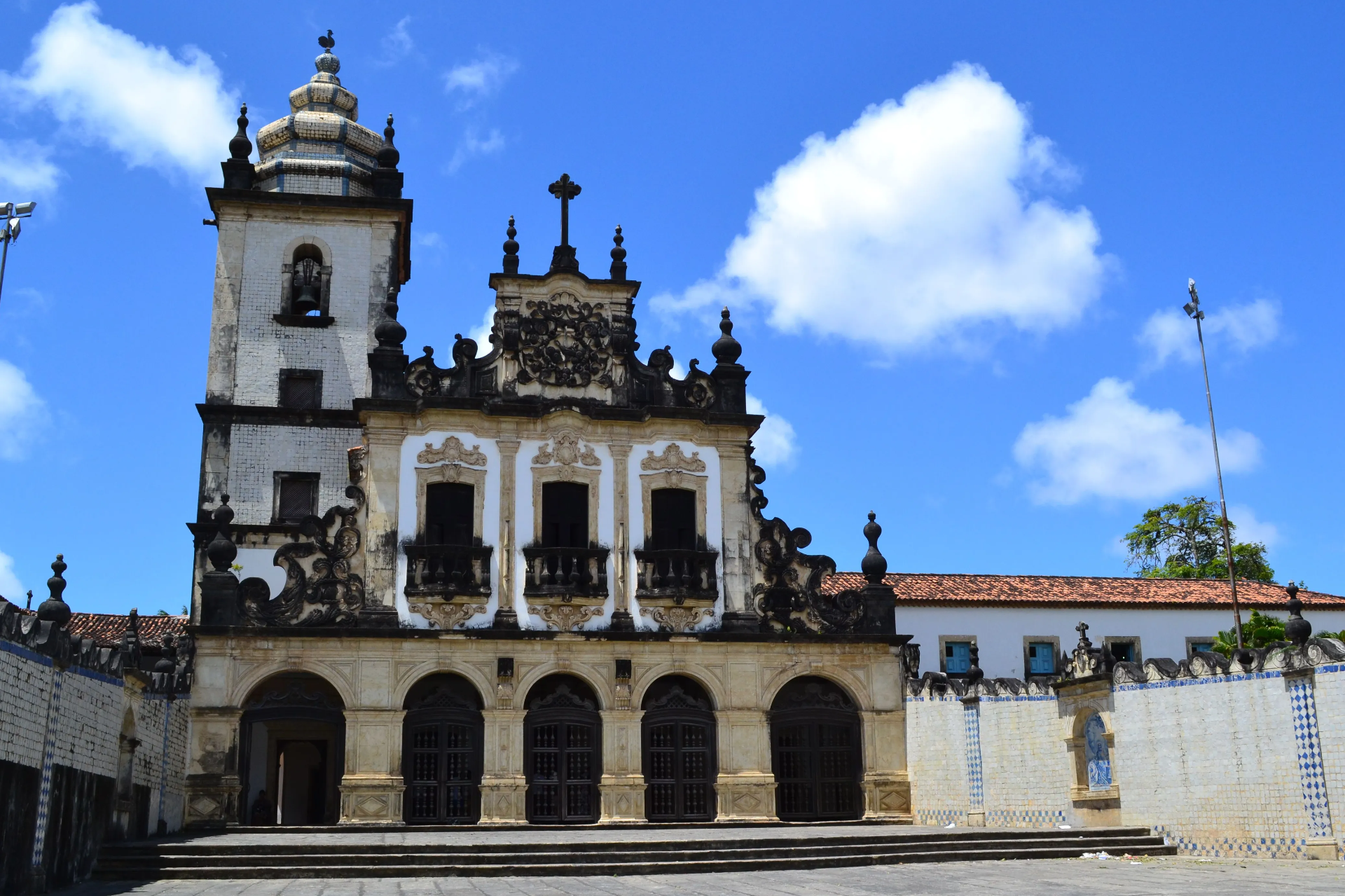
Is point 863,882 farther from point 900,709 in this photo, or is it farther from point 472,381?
point 472,381

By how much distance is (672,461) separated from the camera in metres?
27.8

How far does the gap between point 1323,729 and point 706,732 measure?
1194cm

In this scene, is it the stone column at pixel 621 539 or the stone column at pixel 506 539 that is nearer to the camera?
the stone column at pixel 506 539

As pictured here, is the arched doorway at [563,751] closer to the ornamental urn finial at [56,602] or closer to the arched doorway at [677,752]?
the arched doorway at [677,752]

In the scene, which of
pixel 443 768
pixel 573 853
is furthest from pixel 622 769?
pixel 573 853

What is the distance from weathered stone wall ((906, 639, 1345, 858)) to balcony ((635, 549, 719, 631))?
471cm

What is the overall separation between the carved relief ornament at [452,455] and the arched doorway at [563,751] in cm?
466

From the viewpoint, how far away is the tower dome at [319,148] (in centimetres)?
3397

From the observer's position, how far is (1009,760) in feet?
81.3

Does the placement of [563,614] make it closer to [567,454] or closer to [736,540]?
[567,454]

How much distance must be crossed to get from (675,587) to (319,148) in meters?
16.1

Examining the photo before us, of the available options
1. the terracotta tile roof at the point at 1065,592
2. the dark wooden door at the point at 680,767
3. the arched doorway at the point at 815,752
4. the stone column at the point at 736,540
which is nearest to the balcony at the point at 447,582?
the dark wooden door at the point at 680,767

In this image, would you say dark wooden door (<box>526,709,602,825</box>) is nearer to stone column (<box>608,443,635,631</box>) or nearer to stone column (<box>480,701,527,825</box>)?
stone column (<box>480,701,527,825</box>)

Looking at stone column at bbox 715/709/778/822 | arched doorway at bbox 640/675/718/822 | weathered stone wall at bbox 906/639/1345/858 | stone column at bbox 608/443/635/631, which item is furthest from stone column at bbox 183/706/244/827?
weathered stone wall at bbox 906/639/1345/858
